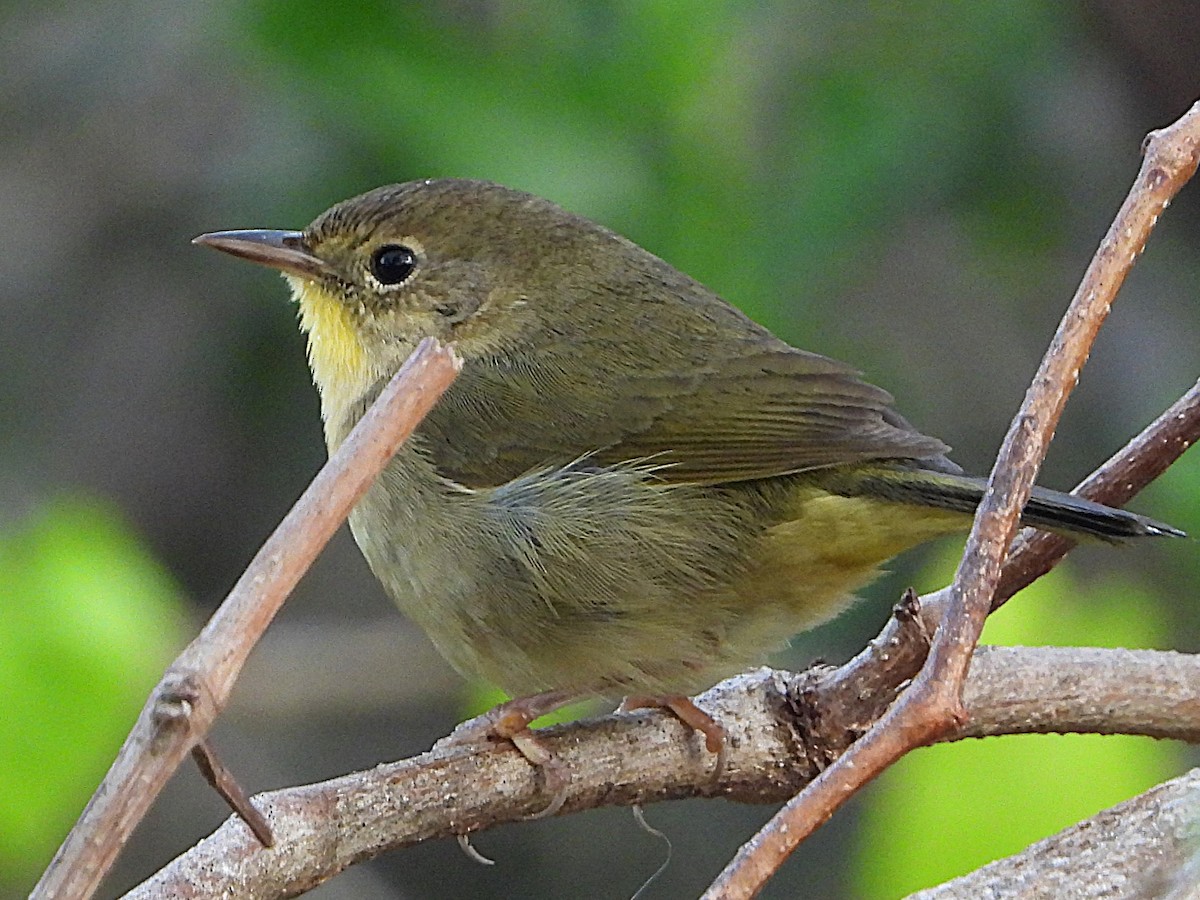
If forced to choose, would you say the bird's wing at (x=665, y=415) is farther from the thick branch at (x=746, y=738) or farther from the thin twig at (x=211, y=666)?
the thin twig at (x=211, y=666)

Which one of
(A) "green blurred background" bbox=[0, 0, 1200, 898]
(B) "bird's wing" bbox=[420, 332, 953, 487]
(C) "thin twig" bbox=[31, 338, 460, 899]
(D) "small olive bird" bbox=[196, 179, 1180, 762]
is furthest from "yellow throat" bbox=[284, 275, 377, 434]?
(C) "thin twig" bbox=[31, 338, 460, 899]

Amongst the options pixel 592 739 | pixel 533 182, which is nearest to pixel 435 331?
pixel 533 182

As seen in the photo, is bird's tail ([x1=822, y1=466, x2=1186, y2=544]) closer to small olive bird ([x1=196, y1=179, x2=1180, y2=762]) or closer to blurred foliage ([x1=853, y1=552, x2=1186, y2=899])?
small olive bird ([x1=196, y1=179, x2=1180, y2=762])

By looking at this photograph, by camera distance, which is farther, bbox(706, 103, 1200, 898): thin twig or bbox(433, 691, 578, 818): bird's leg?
bbox(433, 691, 578, 818): bird's leg

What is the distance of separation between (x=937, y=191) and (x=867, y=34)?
509 millimetres

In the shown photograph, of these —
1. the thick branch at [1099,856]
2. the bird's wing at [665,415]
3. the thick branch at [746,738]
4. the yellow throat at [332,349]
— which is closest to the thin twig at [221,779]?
the thick branch at [746,738]

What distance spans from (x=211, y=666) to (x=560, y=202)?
8.71ft

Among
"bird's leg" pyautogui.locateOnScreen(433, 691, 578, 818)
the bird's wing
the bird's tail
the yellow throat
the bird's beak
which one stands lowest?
"bird's leg" pyautogui.locateOnScreen(433, 691, 578, 818)

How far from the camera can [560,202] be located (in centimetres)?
414

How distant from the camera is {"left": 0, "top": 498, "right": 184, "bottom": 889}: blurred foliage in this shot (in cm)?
352

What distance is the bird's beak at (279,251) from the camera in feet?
12.3

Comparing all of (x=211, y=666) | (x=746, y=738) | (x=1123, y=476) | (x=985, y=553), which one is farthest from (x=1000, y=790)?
(x=211, y=666)

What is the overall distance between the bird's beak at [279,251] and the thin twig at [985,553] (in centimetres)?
210

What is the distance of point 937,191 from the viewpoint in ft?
15.8
